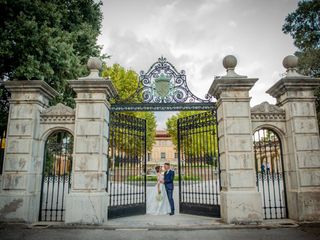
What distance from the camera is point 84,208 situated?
749cm

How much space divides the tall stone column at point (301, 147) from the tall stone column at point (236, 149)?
1.21 metres

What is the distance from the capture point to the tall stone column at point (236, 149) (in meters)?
7.53

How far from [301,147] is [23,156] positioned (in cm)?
877

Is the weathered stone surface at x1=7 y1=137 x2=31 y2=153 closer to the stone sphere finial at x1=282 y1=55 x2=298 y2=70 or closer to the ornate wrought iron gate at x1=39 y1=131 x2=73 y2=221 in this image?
the ornate wrought iron gate at x1=39 y1=131 x2=73 y2=221

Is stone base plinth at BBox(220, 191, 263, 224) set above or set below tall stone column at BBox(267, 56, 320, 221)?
below

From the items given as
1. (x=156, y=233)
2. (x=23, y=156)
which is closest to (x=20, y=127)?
(x=23, y=156)

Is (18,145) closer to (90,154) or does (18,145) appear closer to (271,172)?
(90,154)

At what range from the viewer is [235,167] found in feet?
25.8

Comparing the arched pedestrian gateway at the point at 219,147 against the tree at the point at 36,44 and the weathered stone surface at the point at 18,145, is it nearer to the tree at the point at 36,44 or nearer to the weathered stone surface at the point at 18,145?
the weathered stone surface at the point at 18,145

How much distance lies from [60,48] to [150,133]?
21.9 metres

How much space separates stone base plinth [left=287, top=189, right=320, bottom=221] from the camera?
24.9 ft

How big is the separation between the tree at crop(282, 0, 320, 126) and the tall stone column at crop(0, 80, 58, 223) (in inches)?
634

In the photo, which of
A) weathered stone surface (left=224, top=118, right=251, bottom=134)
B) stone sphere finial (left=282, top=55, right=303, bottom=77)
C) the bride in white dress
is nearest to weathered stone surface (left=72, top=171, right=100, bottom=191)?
the bride in white dress

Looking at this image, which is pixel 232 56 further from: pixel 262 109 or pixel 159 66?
pixel 159 66
